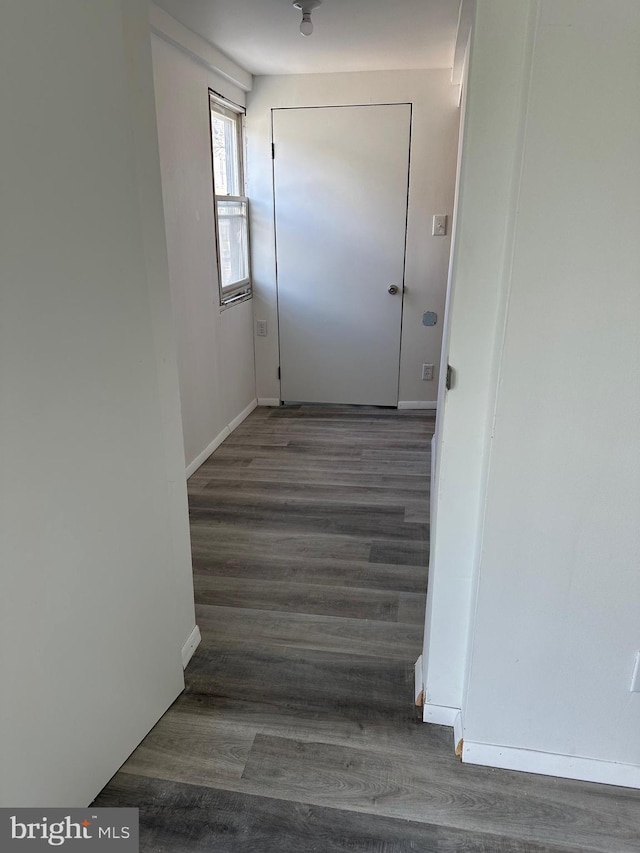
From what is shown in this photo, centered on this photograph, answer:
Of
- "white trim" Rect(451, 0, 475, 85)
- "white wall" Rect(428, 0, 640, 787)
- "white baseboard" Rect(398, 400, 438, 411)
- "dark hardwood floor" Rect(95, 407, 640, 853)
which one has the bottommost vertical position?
"dark hardwood floor" Rect(95, 407, 640, 853)

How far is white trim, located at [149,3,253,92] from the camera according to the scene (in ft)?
9.05

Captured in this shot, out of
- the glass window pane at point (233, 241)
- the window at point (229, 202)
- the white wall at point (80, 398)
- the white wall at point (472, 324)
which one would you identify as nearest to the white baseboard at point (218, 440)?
the window at point (229, 202)

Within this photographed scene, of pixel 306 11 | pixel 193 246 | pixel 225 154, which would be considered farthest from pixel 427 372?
pixel 306 11

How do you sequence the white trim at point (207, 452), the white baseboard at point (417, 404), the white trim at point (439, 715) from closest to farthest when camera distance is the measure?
the white trim at point (439, 715)
the white trim at point (207, 452)
the white baseboard at point (417, 404)

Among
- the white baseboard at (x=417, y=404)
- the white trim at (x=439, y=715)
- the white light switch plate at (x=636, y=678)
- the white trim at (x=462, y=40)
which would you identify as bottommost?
the white trim at (x=439, y=715)

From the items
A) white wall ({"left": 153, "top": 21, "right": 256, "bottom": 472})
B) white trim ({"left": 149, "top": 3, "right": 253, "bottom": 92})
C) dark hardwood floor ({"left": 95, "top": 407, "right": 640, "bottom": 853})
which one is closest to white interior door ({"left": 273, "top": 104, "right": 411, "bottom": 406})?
white trim ({"left": 149, "top": 3, "right": 253, "bottom": 92})

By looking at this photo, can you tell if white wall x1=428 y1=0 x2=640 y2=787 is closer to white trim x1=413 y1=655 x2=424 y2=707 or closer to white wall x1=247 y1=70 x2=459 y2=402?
white trim x1=413 y1=655 x2=424 y2=707

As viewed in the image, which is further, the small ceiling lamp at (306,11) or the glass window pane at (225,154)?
the glass window pane at (225,154)

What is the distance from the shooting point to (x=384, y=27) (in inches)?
117

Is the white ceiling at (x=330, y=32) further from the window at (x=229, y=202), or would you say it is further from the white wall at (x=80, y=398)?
the white wall at (x=80, y=398)

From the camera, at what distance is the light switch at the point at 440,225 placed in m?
4.11

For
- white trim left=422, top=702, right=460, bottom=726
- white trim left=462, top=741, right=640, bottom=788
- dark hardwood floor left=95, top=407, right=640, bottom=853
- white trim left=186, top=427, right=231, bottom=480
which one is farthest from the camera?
white trim left=186, top=427, right=231, bottom=480

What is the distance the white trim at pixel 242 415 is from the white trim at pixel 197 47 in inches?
86.4

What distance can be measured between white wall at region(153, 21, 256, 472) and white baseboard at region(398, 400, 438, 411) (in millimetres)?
1378
